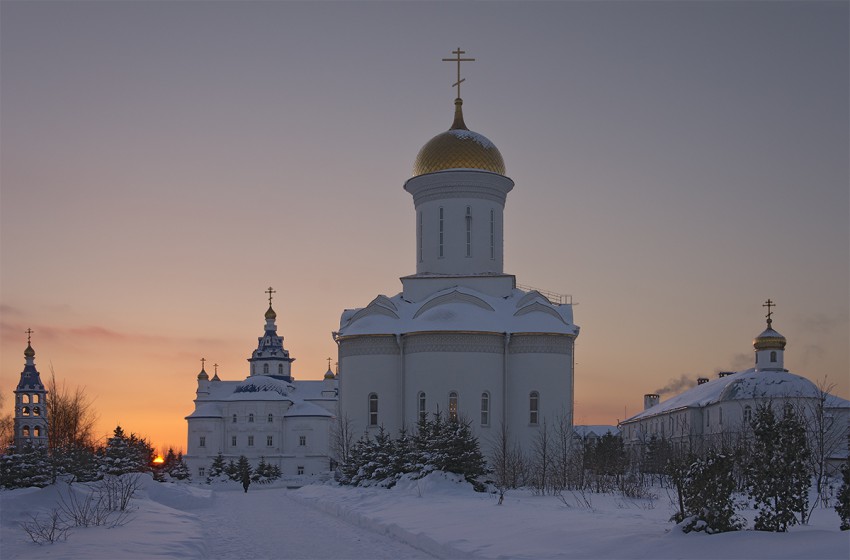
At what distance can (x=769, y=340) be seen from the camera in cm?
4469

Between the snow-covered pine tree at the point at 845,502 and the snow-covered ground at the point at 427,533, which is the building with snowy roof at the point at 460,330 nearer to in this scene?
the snow-covered ground at the point at 427,533

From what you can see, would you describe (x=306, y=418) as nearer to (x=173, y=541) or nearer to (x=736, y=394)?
(x=736, y=394)

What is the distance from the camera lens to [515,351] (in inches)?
1252

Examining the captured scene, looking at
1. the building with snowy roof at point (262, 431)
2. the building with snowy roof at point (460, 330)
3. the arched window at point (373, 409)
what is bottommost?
the building with snowy roof at point (262, 431)

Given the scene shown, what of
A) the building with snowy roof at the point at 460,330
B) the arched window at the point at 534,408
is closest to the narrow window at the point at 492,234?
the building with snowy roof at the point at 460,330

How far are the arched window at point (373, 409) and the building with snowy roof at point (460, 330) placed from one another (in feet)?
0.12

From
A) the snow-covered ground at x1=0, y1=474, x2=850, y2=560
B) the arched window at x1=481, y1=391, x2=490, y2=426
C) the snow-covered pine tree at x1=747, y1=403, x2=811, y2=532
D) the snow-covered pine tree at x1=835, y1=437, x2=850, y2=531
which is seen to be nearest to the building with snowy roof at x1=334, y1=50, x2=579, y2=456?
the arched window at x1=481, y1=391, x2=490, y2=426

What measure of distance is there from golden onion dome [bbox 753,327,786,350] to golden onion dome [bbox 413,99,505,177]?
741 inches

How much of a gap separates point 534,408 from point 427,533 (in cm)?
1958

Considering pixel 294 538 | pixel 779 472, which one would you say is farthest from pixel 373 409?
pixel 779 472

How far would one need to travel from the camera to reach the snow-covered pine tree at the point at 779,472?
10188mm

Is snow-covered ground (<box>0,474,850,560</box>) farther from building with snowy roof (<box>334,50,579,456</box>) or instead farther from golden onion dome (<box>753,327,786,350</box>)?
golden onion dome (<box>753,327,786,350</box>)

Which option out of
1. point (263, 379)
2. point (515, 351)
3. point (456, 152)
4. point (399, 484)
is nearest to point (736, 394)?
point (515, 351)

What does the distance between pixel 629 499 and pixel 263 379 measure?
163ft
